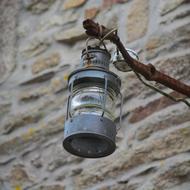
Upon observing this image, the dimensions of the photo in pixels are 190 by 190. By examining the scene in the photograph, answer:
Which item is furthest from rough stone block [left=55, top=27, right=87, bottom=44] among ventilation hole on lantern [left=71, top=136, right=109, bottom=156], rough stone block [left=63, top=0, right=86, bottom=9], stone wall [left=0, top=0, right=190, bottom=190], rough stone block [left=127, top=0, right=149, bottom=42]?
ventilation hole on lantern [left=71, top=136, right=109, bottom=156]

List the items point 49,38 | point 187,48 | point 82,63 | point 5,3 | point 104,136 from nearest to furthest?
point 104,136, point 82,63, point 187,48, point 49,38, point 5,3

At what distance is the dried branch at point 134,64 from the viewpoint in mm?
1562

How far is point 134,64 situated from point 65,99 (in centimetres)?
123

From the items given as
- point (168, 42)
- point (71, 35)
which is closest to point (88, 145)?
point (168, 42)

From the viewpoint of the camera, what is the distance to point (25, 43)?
320cm

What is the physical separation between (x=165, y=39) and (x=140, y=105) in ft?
1.00

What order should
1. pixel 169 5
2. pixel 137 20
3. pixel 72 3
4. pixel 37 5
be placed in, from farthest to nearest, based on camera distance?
pixel 37 5 < pixel 72 3 < pixel 137 20 < pixel 169 5

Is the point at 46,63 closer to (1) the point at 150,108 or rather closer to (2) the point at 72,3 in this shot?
(2) the point at 72,3

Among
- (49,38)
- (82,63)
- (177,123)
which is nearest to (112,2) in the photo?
(49,38)

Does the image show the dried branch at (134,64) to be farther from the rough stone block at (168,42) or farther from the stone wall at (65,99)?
the rough stone block at (168,42)

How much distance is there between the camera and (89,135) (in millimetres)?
1602

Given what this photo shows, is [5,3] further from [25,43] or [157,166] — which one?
[157,166]

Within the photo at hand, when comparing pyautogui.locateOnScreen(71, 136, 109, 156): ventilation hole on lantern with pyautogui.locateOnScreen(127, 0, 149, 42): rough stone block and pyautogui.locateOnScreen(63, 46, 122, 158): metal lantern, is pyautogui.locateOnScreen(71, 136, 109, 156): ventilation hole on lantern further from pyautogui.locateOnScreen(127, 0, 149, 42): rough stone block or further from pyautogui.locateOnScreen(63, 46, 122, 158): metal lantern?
pyautogui.locateOnScreen(127, 0, 149, 42): rough stone block

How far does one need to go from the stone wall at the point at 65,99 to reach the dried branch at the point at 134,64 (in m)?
0.59
